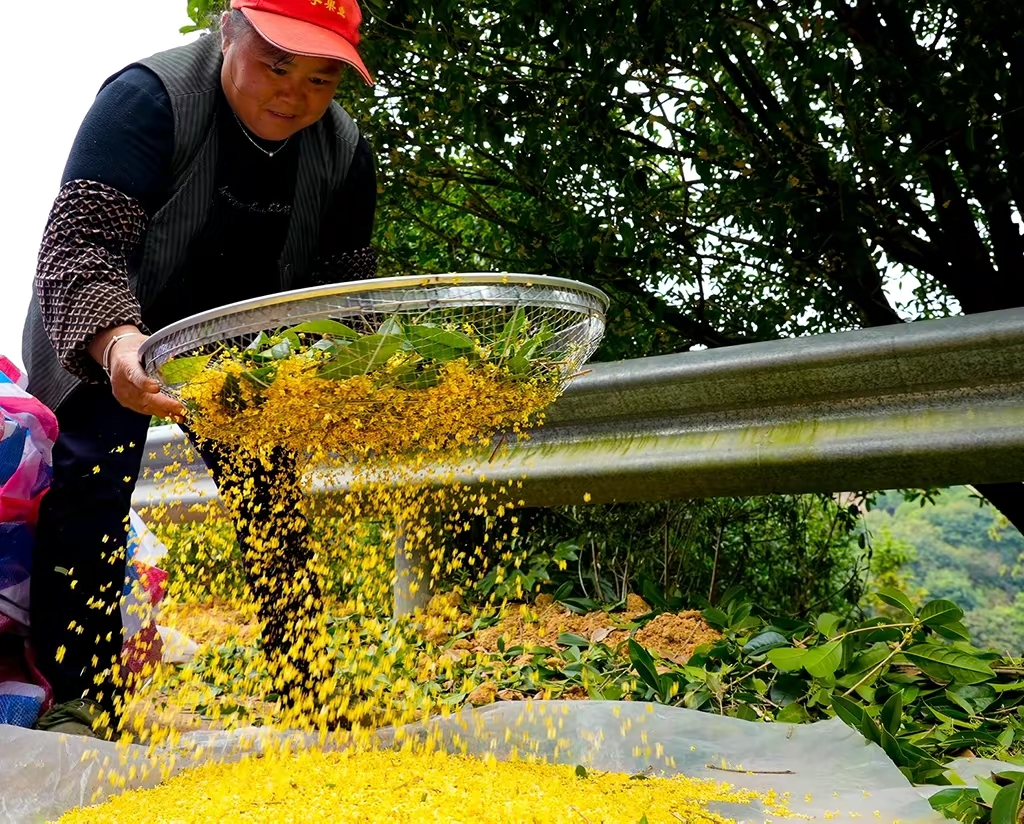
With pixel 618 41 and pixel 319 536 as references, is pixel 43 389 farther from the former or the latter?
pixel 618 41

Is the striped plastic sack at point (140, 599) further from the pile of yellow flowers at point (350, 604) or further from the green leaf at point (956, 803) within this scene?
the green leaf at point (956, 803)

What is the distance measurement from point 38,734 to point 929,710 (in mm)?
1760

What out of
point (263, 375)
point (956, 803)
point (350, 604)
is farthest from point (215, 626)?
point (956, 803)

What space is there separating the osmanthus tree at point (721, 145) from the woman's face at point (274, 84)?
54 centimetres

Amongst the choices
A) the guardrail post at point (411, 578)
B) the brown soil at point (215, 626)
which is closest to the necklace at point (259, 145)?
the guardrail post at point (411, 578)

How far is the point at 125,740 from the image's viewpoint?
6.05 feet

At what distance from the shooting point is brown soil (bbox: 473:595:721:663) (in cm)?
247

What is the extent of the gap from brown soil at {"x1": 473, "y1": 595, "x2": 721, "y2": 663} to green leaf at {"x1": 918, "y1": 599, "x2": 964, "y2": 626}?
1.73ft

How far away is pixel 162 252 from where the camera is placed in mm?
2139

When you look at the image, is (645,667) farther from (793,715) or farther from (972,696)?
(972,696)

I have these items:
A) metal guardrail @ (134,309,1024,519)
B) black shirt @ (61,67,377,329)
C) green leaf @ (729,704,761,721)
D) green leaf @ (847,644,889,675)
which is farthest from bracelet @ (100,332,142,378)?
green leaf @ (847,644,889,675)

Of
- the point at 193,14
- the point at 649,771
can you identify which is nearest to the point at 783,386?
the point at 649,771

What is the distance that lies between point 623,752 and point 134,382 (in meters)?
1.16

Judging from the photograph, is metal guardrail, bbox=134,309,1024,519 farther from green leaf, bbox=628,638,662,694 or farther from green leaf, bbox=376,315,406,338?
green leaf, bbox=376,315,406,338
